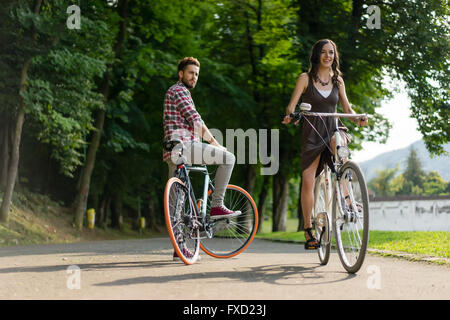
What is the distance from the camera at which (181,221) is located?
6293mm

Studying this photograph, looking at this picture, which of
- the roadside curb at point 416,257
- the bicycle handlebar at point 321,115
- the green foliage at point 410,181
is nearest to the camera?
the bicycle handlebar at point 321,115

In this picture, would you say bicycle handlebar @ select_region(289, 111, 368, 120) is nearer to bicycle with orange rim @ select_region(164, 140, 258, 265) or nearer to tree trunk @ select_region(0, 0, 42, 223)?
bicycle with orange rim @ select_region(164, 140, 258, 265)

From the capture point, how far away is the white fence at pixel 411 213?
99.1 ft

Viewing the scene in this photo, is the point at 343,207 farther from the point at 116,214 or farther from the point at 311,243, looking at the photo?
the point at 116,214

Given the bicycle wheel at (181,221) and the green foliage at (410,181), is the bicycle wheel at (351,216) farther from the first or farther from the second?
the green foliage at (410,181)

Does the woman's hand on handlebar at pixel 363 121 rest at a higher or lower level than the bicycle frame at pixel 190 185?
higher

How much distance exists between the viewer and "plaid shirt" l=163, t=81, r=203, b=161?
659cm

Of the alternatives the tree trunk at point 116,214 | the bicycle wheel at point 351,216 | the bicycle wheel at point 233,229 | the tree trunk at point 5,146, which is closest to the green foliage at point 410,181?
the tree trunk at point 116,214

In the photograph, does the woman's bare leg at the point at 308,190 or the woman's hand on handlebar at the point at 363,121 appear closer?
the woman's hand on handlebar at the point at 363,121

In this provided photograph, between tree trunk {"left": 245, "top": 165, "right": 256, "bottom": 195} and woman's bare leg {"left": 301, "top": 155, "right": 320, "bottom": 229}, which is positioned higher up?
tree trunk {"left": 245, "top": 165, "right": 256, "bottom": 195}

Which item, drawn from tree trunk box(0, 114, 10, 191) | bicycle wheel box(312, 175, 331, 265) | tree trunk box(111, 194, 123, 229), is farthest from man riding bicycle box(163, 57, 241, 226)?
tree trunk box(111, 194, 123, 229)

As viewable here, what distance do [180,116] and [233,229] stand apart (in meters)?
1.48

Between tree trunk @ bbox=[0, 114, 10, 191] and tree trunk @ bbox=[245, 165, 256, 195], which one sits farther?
tree trunk @ bbox=[245, 165, 256, 195]

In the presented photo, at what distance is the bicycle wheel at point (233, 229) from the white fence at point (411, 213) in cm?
2422
